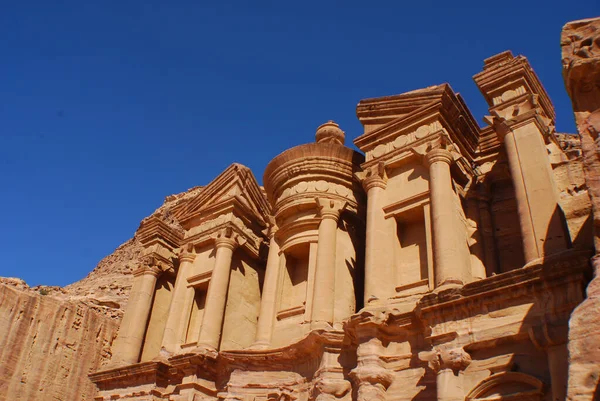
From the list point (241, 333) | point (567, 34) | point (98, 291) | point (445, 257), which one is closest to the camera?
point (567, 34)

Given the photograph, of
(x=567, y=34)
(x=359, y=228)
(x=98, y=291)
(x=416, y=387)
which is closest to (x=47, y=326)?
(x=98, y=291)

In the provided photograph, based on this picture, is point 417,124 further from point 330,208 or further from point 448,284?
point 448,284

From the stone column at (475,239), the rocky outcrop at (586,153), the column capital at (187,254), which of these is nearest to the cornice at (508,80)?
the stone column at (475,239)

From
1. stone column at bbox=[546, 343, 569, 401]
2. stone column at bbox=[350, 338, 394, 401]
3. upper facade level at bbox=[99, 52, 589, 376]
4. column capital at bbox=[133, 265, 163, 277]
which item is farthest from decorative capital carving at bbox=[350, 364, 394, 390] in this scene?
column capital at bbox=[133, 265, 163, 277]

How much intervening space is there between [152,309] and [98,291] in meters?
16.5

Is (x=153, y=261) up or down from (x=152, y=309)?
up

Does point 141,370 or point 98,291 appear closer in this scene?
point 141,370

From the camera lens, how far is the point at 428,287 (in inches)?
509

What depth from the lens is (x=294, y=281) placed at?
17547mm

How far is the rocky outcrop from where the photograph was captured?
17.6 ft

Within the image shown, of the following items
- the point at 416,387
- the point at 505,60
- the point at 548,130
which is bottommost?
the point at 416,387

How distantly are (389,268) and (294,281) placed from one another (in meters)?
4.59

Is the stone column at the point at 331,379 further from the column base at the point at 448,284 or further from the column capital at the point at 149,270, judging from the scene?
the column capital at the point at 149,270

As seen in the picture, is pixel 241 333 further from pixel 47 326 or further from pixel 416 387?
pixel 47 326
